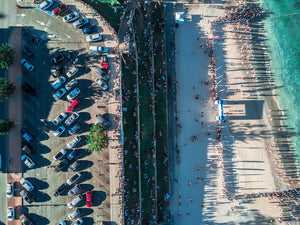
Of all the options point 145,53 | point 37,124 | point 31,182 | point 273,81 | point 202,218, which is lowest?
point 202,218

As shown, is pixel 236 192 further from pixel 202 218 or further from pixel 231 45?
pixel 231 45

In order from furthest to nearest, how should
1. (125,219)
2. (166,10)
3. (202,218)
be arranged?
(166,10) → (202,218) → (125,219)

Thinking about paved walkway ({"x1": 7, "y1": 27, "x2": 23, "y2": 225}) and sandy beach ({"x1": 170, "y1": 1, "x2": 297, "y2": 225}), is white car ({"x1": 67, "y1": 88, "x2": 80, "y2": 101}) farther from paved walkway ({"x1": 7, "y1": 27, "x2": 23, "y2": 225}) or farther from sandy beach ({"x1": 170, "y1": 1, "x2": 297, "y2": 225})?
sandy beach ({"x1": 170, "y1": 1, "x2": 297, "y2": 225})

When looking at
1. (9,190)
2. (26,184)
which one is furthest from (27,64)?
(9,190)

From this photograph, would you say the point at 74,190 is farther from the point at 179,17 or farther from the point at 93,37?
the point at 179,17

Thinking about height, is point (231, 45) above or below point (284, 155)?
above

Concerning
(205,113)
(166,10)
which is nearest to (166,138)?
(205,113)

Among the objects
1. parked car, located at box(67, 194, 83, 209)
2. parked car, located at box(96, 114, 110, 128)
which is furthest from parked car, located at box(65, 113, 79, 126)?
parked car, located at box(67, 194, 83, 209)
